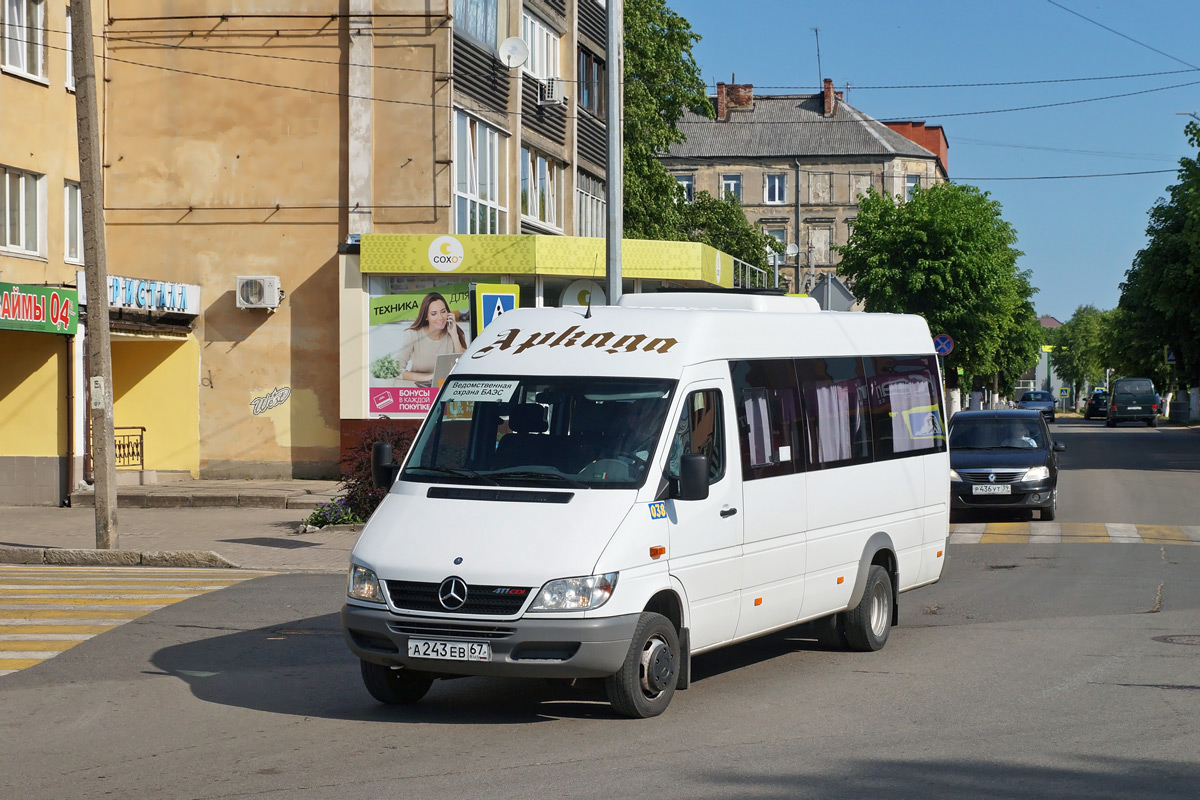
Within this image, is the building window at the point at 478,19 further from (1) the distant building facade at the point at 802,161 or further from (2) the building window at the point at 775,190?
(2) the building window at the point at 775,190

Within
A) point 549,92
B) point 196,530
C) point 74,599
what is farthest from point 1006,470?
point 549,92

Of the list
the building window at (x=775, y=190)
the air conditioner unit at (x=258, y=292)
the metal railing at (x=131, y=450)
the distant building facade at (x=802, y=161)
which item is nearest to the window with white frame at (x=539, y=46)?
the air conditioner unit at (x=258, y=292)

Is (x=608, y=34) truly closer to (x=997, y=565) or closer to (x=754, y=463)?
(x=997, y=565)

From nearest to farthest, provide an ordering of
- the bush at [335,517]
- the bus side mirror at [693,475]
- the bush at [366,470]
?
1. the bus side mirror at [693,475]
2. the bush at [366,470]
3. the bush at [335,517]

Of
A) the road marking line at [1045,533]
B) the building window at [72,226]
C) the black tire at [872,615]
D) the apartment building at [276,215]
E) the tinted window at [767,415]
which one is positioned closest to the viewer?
the tinted window at [767,415]

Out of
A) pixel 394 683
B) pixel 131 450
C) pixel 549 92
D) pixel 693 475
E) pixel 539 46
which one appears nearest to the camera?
pixel 693 475

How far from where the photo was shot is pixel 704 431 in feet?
28.5

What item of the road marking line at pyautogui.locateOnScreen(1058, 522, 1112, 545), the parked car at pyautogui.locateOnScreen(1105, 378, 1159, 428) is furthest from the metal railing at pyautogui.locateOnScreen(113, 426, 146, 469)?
the parked car at pyautogui.locateOnScreen(1105, 378, 1159, 428)

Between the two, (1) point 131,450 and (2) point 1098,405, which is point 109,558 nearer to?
(1) point 131,450

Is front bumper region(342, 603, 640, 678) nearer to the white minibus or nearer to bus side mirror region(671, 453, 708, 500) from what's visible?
the white minibus

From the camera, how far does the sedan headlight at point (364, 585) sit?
7.89 meters

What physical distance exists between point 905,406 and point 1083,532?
896cm

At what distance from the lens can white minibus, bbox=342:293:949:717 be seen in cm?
762

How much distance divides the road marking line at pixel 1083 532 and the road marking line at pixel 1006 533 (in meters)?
0.49
